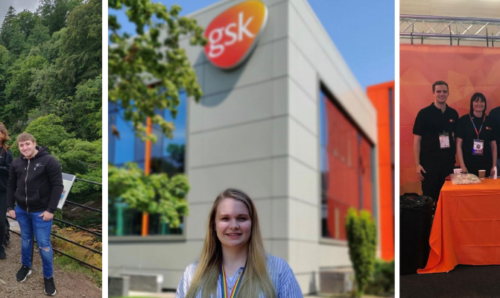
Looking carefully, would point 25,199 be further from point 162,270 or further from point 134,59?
point 162,270

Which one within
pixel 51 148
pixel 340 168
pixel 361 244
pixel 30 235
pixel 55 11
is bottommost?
pixel 361 244

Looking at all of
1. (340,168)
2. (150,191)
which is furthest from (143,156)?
(340,168)

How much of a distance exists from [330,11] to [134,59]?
2.62 metres

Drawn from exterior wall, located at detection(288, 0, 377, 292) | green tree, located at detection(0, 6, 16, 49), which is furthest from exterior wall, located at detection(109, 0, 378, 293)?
green tree, located at detection(0, 6, 16, 49)

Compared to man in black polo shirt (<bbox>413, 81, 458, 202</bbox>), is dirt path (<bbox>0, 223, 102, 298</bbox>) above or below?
below

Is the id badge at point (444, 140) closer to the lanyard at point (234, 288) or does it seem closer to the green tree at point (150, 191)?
the lanyard at point (234, 288)

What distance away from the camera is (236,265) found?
2100mm

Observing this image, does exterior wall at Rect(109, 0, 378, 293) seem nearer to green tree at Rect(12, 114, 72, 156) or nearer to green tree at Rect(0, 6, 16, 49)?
green tree at Rect(12, 114, 72, 156)

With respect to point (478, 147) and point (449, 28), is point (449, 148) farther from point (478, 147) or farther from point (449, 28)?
point (449, 28)

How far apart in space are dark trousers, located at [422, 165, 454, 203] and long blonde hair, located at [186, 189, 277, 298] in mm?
2754

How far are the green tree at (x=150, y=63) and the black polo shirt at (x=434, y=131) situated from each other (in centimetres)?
309

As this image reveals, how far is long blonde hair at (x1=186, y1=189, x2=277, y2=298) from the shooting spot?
6.48ft

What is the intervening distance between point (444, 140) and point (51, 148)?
3.52 meters

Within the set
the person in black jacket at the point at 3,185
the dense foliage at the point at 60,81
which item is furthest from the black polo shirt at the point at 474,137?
the person in black jacket at the point at 3,185
